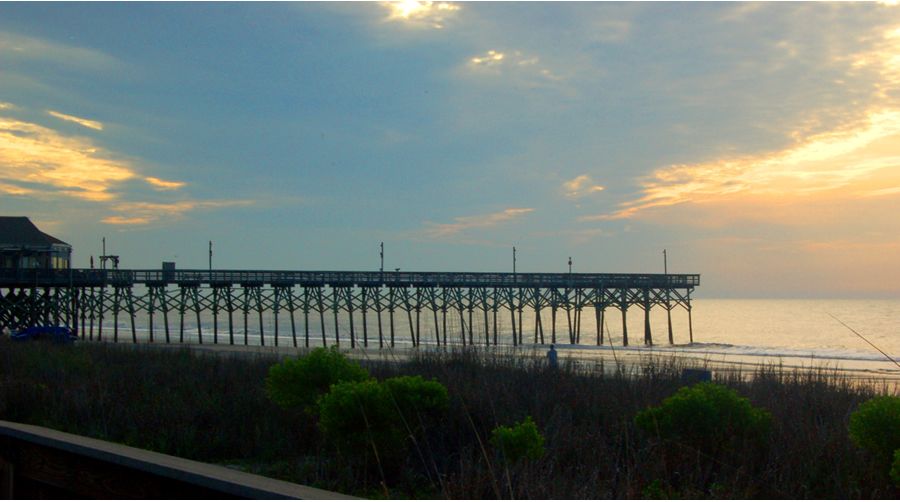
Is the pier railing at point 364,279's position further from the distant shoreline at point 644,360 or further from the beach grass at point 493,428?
the beach grass at point 493,428

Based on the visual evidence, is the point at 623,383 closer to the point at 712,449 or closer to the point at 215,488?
the point at 712,449

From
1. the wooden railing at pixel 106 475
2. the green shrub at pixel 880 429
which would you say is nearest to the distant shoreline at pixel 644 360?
the green shrub at pixel 880 429

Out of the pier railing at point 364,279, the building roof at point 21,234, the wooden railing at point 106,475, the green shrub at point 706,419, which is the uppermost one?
the building roof at point 21,234

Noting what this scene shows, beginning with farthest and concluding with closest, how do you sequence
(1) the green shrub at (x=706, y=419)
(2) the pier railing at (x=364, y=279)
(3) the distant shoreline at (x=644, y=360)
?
(2) the pier railing at (x=364, y=279), (3) the distant shoreline at (x=644, y=360), (1) the green shrub at (x=706, y=419)

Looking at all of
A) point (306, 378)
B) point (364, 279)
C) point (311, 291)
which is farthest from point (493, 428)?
point (311, 291)

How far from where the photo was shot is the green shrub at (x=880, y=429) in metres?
5.26

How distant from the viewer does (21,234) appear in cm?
4147

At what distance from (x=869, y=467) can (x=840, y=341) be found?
69081mm

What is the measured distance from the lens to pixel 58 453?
4.32 meters

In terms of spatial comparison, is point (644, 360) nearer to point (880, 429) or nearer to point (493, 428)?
point (493, 428)

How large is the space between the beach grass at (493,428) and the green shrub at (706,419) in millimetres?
140

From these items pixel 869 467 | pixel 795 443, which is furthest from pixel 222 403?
pixel 869 467

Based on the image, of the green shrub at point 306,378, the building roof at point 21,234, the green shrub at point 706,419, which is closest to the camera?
the green shrub at point 706,419

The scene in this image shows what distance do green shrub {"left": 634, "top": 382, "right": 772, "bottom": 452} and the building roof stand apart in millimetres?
46687
